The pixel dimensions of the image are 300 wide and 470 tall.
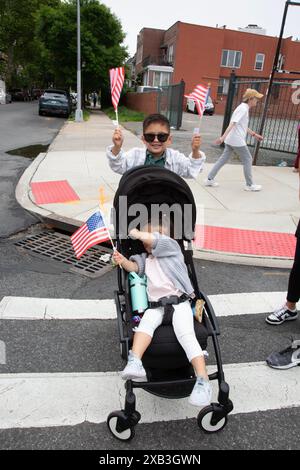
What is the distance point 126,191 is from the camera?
2871 mm

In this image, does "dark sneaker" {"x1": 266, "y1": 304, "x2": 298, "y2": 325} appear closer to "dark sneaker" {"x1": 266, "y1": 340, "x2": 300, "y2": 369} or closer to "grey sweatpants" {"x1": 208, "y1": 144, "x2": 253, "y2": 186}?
"dark sneaker" {"x1": 266, "y1": 340, "x2": 300, "y2": 369}

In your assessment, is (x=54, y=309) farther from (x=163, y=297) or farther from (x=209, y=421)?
(x=209, y=421)

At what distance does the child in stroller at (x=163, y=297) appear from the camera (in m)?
2.31

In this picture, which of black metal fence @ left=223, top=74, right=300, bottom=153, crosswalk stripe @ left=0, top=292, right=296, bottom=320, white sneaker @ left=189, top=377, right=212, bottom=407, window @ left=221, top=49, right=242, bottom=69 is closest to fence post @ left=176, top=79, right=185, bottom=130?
black metal fence @ left=223, top=74, right=300, bottom=153

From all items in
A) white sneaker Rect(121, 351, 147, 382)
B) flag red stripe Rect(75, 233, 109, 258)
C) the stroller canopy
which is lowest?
white sneaker Rect(121, 351, 147, 382)

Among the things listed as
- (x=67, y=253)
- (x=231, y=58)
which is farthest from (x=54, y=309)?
(x=231, y=58)

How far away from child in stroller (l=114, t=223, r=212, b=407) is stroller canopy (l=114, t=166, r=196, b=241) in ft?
0.61

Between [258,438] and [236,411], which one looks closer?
[258,438]

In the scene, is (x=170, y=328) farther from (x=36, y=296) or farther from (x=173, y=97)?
Answer: (x=173, y=97)

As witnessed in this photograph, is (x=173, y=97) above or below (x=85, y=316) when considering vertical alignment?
above

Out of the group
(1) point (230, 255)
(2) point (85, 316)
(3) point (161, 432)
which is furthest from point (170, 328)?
(1) point (230, 255)

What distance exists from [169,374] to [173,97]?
688 inches

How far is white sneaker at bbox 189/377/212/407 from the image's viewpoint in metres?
2.24

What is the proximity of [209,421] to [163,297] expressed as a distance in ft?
2.67
